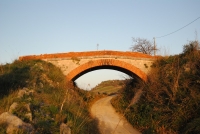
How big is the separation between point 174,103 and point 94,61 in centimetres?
786

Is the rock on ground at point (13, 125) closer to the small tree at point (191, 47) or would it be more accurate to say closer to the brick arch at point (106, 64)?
the brick arch at point (106, 64)

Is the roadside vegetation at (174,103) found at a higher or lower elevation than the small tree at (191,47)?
lower

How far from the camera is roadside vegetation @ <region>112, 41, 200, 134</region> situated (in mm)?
9307

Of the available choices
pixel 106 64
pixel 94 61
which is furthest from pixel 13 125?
pixel 106 64

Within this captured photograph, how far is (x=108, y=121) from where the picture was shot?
1341 centimetres

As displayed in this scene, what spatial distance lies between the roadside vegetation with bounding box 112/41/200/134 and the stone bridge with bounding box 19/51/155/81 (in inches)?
103

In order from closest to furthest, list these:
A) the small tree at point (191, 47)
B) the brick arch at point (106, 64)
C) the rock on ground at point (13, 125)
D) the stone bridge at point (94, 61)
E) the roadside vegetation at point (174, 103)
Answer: the rock on ground at point (13, 125) < the roadside vegetation at point (174, 103) < the small tree at point (191, 47) < the brick arch at point (106, 64) < the stone bridge at point (94, 61)

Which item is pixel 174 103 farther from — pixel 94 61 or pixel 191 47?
pixel 94 61

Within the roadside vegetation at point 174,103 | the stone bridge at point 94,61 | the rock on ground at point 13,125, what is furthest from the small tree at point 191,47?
the rock on ground at point 13,125

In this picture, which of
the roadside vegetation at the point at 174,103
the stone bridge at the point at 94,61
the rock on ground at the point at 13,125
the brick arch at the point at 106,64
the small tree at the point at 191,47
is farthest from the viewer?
the stone bridge at the point at 94,61

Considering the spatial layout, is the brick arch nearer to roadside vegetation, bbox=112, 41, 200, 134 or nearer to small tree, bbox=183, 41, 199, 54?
roadside vegetation, bbox=112, 41, 200, 134

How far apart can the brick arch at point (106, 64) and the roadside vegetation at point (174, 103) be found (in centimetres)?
240

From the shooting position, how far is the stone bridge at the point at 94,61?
54.4ft

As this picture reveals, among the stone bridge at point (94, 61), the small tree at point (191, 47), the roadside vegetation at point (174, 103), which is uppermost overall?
the small tree at point (191, 47)
